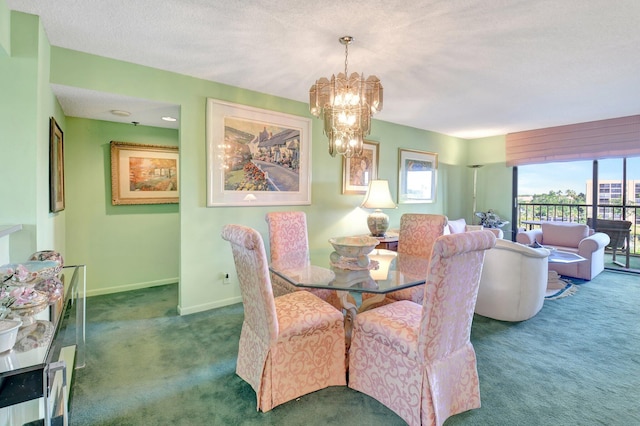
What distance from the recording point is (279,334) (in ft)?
5.63

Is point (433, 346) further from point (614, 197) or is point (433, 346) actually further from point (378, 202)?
point (614, 197)

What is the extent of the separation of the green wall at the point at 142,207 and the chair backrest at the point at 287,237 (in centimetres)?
72

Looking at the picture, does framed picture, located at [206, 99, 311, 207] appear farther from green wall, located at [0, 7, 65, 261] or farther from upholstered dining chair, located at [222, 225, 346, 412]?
upholstered dining chair, located at [222, 225, 346, 412]

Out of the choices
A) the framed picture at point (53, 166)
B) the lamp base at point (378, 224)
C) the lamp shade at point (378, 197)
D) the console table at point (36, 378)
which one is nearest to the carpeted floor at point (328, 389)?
the console table at point (36, 378)

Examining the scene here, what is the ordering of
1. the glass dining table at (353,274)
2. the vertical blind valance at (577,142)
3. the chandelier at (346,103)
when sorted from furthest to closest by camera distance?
the vertical blind valance at (577,142)
the chandelier at (346,103)
the glass dining table at (353,274)

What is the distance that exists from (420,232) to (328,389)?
5.23ft

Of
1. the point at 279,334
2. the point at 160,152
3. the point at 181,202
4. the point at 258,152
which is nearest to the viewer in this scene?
the point at 279,334

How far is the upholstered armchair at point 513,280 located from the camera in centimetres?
285

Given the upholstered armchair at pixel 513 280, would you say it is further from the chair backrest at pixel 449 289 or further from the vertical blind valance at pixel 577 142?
the vertical blind valance at pixel 577 142

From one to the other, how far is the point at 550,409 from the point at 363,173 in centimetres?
331

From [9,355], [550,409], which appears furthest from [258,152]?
[550,409]

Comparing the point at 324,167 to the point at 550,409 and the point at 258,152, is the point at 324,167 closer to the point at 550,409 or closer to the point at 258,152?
the point at 258,152

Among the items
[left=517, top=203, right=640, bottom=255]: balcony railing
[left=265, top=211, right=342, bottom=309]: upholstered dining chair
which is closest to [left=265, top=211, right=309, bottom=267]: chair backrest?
[left=265, top=211, right=342, bottom=309]: upholstered dining chair

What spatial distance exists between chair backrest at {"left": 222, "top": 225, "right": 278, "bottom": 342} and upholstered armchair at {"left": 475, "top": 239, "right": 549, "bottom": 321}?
2.28 m
